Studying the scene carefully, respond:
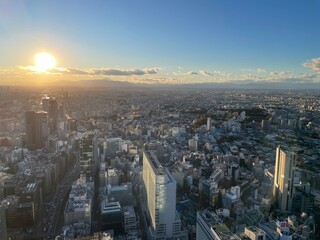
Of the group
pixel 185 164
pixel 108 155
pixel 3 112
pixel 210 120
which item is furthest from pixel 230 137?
pixel 3 112

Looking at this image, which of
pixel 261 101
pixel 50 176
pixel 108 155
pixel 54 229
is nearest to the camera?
pixel 54 229

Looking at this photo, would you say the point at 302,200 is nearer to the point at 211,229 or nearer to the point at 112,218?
the point at 211,229

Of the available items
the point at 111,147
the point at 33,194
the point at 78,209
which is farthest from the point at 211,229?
the point at 111,147

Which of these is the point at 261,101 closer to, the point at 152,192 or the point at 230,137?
the point at 230,137

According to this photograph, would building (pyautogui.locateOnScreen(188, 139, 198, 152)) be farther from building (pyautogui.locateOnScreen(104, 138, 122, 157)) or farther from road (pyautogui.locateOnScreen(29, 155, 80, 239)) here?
road (pyautogui.locateOnScreen(29, 155, 80, 239))

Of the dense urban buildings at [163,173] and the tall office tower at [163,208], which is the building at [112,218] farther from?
the tall office tower at [163,208]

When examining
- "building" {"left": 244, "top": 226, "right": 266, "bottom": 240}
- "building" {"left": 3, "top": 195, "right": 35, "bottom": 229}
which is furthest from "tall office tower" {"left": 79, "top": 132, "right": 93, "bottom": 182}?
"building" {"left": 244, "top": 226, "right": 266, "bottom": 240}
